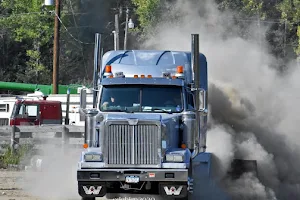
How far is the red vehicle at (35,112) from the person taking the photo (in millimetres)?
32775

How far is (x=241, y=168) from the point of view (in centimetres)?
1934

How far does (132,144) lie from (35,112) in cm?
1892

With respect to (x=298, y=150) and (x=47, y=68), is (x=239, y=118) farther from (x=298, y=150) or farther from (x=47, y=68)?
(x=47, y=68)

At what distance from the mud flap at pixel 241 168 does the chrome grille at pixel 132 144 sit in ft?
15.8

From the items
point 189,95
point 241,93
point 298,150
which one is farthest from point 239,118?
point 189,95

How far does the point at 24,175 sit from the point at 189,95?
806cm

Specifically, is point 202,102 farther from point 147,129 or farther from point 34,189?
point 34,189

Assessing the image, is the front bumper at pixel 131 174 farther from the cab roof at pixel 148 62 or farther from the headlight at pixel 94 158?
the cab roof at pixel 148 62

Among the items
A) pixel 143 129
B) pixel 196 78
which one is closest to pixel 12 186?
pixel 196 78

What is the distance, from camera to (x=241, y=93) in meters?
21.1

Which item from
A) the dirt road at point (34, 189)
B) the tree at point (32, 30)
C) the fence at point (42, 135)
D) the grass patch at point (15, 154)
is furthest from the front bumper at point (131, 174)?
the tree at point (32, 30)

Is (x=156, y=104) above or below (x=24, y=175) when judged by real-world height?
above

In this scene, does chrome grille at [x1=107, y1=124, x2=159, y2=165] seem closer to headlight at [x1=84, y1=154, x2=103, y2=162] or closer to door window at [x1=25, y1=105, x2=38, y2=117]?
headlight at [x1=84, y1=154, x2=103, y2=162]

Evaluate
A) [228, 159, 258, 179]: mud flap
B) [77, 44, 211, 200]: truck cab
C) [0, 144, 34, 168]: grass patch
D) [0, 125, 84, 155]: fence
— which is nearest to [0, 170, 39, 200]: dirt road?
[0, 144, 34, 168]: grass patch
